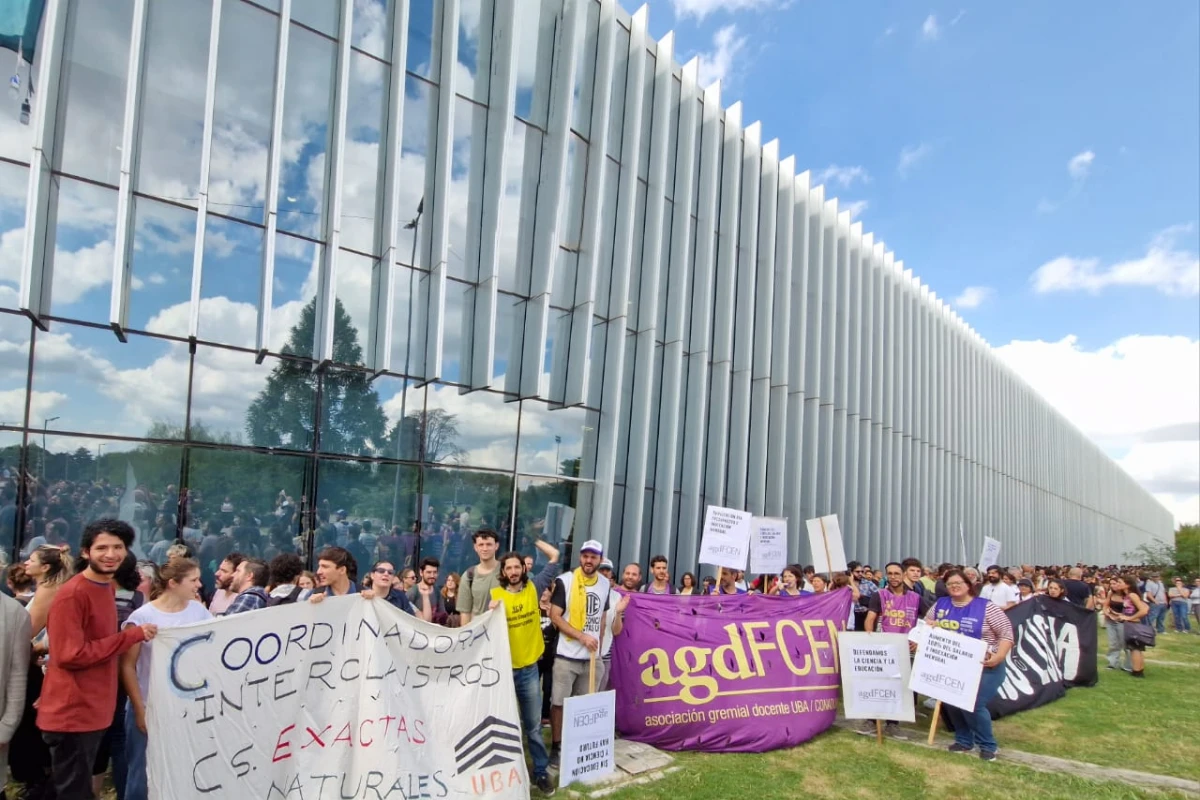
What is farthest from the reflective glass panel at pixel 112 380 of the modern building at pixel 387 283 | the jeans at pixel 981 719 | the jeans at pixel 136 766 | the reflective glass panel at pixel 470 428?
the jeans at pixel 981 719

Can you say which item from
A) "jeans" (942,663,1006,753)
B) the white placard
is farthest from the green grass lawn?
the white placard

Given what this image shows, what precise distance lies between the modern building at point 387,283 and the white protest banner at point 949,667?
8724mm

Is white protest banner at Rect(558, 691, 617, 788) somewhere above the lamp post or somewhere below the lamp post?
below

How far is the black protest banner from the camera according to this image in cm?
1046

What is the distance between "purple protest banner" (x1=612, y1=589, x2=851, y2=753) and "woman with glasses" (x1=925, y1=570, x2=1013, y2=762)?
1237 mm

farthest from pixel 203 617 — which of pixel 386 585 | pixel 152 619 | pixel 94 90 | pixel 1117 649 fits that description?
pixel 1117 649

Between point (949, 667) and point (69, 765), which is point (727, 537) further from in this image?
point (69, 765)

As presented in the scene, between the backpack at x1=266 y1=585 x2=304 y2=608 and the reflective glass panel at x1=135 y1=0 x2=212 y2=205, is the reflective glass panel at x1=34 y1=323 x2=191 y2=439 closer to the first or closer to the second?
the reflective glass panel at x1=135 y1=0 x2=212 y2=205

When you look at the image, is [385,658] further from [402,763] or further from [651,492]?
[651,492]

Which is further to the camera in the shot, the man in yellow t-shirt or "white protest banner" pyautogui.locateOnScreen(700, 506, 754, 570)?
"white protest banner" pyautogui.locateOnScreen(700, 506, 754, 570)

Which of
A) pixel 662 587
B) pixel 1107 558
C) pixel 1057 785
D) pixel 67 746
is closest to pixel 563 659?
pixel 662 587

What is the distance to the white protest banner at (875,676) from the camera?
8.32 m

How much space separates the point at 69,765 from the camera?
4.44 m

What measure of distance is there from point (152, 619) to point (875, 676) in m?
6.81
